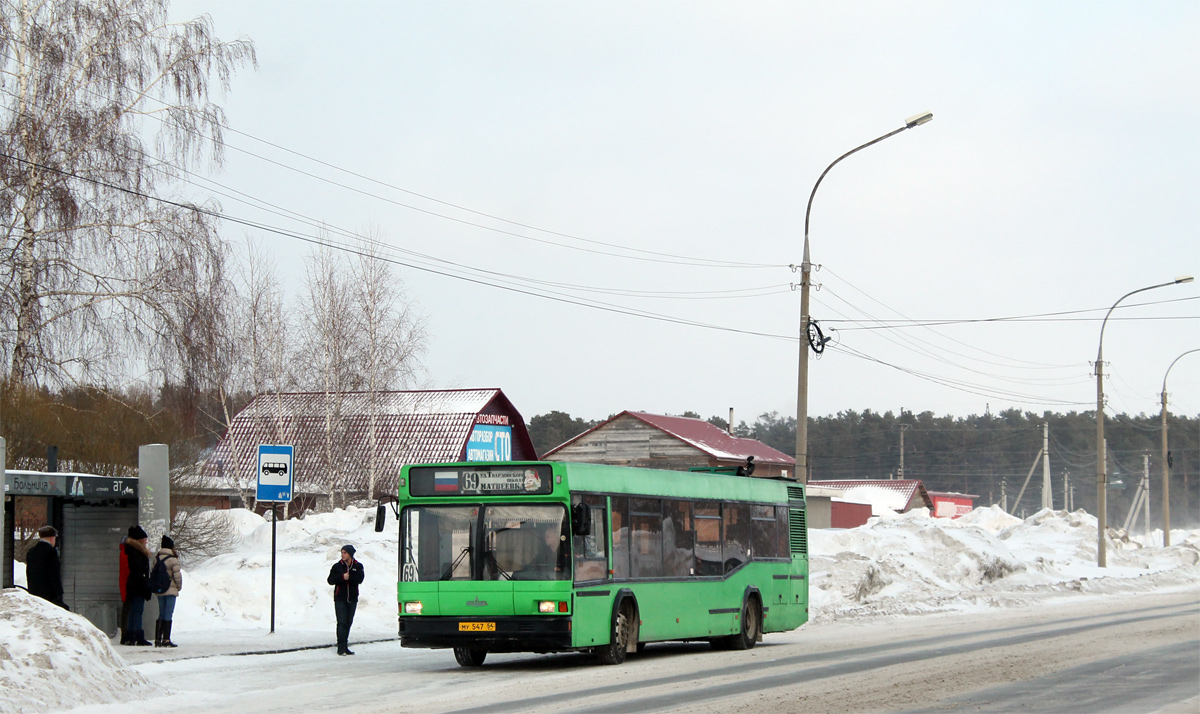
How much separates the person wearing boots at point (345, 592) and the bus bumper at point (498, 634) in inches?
72.6

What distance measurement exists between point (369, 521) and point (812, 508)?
147 feet

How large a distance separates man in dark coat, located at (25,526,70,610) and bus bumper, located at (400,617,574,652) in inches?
167

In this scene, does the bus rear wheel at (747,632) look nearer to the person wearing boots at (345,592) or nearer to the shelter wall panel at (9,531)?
the person wearing boots at (345,592)

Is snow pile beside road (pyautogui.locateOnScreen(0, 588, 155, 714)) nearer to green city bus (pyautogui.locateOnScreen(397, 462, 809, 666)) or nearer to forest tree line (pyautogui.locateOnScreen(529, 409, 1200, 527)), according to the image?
green city bus (pyautogui.locateOnScreen(397, 462, 809, 666))

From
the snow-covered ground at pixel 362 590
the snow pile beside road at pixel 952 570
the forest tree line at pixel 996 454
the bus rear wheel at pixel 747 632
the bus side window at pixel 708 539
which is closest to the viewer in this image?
the snow-covered ground at pixel 362 590

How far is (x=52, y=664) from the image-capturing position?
39.8 ft

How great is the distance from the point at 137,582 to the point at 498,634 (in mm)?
5444

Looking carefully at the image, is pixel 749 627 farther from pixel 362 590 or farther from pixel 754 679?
pixel 362 590

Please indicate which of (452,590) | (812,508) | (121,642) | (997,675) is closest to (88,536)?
(121,642)

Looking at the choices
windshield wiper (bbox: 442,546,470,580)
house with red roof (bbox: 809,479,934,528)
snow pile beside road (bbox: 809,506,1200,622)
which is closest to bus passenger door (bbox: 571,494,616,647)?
windshield wiper (bbox: 442,546,470,580)

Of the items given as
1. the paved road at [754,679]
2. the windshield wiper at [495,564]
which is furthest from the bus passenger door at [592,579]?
the windshield wiper at [495,564]

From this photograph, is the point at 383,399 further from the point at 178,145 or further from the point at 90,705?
the point at 90,705

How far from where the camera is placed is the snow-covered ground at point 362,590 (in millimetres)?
12312

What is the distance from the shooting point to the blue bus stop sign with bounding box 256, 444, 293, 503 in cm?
1903
